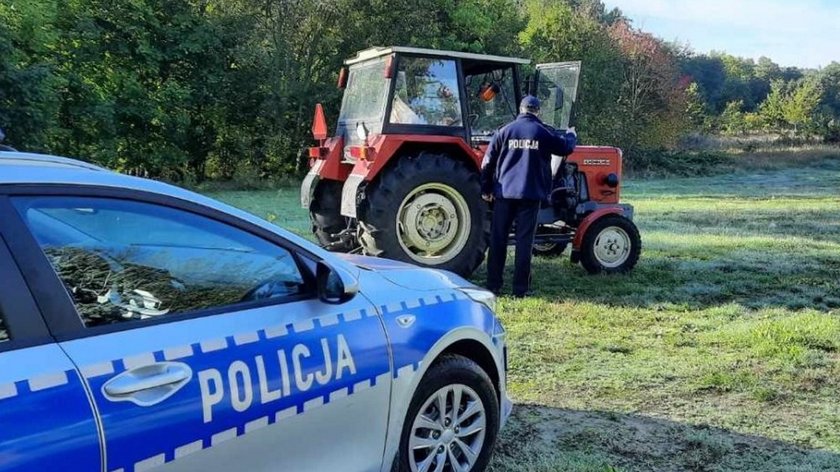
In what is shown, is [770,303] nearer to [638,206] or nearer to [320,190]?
[320,190]

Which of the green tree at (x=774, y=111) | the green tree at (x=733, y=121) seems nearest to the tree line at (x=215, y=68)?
the green tree at (x=733, y=121)

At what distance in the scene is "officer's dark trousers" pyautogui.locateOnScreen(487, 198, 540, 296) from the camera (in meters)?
7.05

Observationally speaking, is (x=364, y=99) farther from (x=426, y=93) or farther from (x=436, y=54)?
(x=436, y=54)

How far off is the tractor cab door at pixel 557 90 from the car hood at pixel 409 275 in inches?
200

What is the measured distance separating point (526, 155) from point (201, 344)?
5.03 metres

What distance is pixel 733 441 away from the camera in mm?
3998

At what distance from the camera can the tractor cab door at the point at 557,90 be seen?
820cm

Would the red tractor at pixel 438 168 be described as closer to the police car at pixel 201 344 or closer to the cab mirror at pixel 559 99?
the cab mirror at pixel 559 99

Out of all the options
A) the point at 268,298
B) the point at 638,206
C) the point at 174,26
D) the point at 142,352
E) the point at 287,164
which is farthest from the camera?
the point at 287,164

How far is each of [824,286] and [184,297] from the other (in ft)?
23.9

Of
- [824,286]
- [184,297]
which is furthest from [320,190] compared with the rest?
[184,297]

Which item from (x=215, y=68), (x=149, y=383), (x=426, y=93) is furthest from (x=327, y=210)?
(x=215, y=68)

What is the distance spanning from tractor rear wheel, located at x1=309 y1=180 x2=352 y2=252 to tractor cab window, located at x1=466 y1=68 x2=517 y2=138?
176 centimetres

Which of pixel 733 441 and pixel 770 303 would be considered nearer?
pixel 733 441
